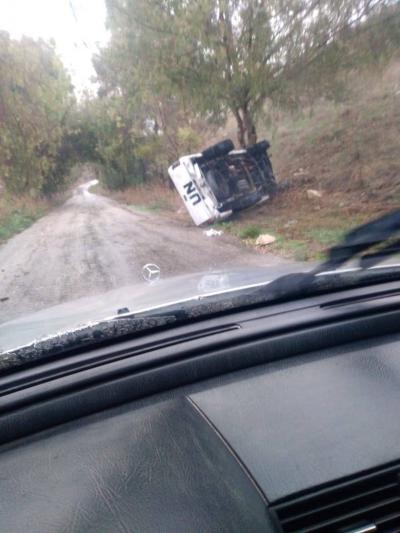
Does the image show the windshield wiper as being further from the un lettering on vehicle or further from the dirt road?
the un lettering on vehicle

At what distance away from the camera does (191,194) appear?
531 inches

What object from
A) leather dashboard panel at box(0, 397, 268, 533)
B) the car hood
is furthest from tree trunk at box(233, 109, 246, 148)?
leather dashboard panel at box(0, 397, 268, 533)

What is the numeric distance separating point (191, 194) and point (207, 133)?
4108 millimetres

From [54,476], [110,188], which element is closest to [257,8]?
[54,476]

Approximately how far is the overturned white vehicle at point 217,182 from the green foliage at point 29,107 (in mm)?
3368

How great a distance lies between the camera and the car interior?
5.06ft

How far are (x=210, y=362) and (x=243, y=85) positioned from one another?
1206 cm

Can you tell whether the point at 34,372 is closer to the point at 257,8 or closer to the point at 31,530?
the point at 31,530

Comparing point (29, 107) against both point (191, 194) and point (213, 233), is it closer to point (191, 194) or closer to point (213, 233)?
point (191, 194)

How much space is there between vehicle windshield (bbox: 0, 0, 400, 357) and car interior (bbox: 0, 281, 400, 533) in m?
4.37

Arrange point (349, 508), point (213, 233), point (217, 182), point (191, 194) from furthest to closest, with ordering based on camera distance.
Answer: point (217, 182) < point (191, 194) < point (213, 233) < point (349, 508)

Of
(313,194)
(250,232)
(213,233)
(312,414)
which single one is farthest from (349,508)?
(313,194)

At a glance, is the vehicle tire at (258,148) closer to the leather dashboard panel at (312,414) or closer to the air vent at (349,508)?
the leather dashboard panel at (312,414)

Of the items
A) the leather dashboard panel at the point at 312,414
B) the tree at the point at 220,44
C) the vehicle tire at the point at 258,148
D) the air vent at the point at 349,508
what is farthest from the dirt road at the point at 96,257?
the air vent at the point at 349,508
